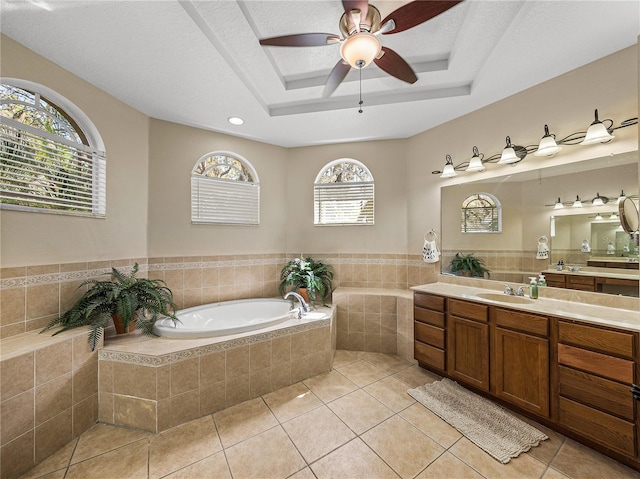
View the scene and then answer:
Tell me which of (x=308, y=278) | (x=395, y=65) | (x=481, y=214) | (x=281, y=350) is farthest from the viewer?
(x=308, y=278)

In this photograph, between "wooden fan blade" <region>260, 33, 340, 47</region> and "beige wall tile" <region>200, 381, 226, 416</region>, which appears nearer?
"wooden fan blade" <region>260, 33, 340, 47</region>

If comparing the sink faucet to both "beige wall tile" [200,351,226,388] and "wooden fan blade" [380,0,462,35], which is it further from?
"beige wall tile" [200,351,226,388]

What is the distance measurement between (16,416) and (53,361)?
29cm

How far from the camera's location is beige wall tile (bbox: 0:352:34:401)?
1.39 metres

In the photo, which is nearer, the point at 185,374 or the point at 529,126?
the point at 185,374

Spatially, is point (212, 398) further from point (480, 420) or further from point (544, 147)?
point (544, 147)

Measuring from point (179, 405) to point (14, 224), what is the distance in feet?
5.55

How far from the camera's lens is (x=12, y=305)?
168 cm

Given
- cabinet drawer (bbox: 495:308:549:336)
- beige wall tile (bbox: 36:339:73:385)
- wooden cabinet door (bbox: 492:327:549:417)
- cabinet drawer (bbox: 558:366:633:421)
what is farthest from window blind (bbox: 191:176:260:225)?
cabinet drawer (bbox: 558:366:633:421)

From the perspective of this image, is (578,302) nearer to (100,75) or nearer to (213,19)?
(213,19)

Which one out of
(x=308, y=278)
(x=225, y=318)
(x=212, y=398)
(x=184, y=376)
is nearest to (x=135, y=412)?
(x=184, y=376)

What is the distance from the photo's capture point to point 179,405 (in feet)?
6.02

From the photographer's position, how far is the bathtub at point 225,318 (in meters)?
2.09

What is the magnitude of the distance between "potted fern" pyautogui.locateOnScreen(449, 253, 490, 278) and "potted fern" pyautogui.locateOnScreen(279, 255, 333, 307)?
1482mm
